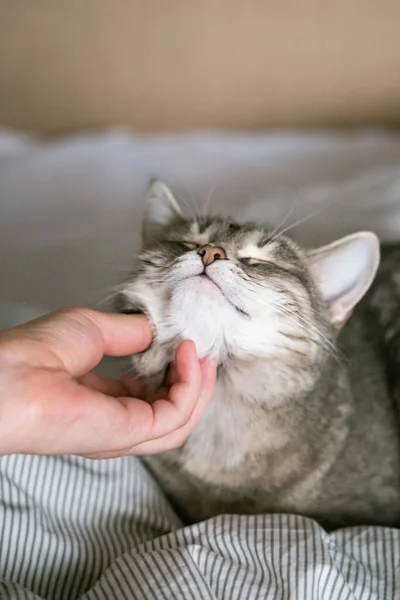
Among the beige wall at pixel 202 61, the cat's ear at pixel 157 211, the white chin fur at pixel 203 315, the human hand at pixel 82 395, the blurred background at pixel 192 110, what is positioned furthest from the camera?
the beige wall at pixel 202 61

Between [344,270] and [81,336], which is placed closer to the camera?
[81,336]

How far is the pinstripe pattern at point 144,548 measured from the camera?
77 cm

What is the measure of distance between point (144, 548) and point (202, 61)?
176 cm

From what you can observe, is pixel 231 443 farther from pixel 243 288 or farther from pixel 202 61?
pixel 202 61

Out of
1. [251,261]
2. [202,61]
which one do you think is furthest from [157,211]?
[202,61]

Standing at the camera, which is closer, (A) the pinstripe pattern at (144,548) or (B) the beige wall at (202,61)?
(A) the pinstripe pattern at (144,548)

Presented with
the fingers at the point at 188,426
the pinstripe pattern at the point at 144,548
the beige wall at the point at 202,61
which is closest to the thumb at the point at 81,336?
the fingers at the point at 188,426

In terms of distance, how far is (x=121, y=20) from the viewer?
210cm

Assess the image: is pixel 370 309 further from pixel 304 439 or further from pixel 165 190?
pixel 165 190

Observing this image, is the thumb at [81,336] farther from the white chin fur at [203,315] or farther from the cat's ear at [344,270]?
the cat's ear at [344,270]

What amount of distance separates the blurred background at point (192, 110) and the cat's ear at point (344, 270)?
16.6 inches

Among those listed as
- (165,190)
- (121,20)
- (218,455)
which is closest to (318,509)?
(218,455)

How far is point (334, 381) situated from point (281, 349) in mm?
205

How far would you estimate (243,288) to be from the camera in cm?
89
